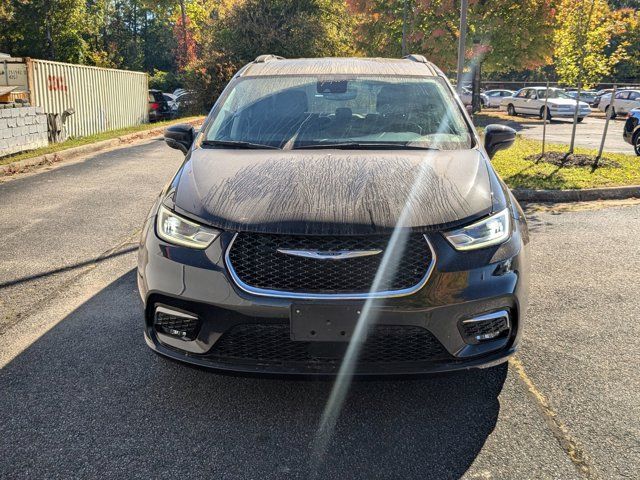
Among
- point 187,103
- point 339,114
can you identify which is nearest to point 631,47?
point 187,103

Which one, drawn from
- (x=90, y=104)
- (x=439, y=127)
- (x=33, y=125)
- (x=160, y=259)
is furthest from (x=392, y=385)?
(x=90, y=104)

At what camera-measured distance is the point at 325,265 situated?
2564 millimetres

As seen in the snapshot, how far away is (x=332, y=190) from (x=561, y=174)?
794 cm

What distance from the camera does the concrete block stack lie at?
1144 cm

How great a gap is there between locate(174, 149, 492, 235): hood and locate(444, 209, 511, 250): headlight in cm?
5

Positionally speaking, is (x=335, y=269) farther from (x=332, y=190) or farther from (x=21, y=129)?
(x=21, y=129)

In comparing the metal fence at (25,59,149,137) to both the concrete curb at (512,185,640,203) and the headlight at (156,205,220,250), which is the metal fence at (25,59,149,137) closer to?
the concrete curb at (512,185,640,203)

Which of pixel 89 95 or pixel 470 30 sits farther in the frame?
pixel 470 30

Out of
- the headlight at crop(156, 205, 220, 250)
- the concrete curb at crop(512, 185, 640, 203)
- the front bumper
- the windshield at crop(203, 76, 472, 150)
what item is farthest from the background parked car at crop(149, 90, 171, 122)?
the front bumper

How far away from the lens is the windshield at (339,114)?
3.68 meters

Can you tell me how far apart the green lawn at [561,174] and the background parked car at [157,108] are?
16365 millimetres

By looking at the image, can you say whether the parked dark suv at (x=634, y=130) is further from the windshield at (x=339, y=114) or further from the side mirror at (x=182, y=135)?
the side mirror at (x=182, y=135)

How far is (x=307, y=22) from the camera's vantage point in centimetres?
2941

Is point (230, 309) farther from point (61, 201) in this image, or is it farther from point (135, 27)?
point (135, 27)
